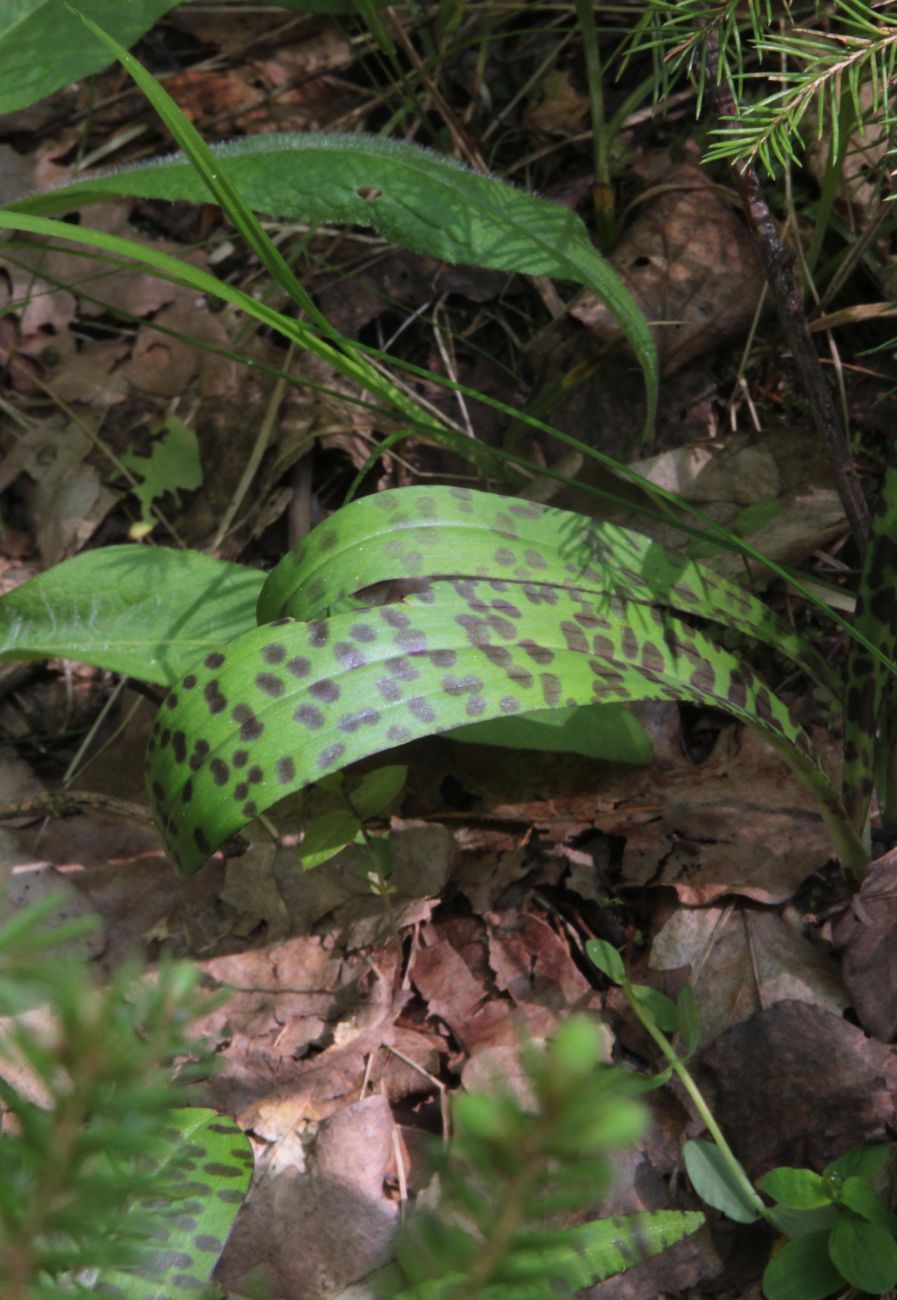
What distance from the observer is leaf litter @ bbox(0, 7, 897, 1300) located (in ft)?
6.04

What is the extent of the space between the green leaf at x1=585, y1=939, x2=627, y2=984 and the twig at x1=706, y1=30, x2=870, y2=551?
85cm

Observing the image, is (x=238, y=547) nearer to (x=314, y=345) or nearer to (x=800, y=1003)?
(x=314, y=345)

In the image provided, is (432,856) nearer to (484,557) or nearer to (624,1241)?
(484,557)

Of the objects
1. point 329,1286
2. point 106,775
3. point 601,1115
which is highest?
point 601,1115

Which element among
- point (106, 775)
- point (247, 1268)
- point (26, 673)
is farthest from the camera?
point (26, 673)

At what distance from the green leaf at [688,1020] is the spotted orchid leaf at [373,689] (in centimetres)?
39

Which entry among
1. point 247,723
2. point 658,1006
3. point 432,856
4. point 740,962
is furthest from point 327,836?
point 740,962

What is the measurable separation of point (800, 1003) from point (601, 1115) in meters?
1.55

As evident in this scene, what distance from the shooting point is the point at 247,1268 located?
72.7 inches

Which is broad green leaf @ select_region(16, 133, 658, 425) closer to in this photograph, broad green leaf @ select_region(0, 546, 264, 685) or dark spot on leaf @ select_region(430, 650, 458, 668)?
broad green leaf @ select_region(0, 546, 264, 685)

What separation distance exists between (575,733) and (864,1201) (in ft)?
2.90

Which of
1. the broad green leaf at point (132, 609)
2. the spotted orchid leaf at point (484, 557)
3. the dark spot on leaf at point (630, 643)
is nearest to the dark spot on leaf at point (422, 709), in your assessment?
the spotted orchid leaf at point (484, 557)

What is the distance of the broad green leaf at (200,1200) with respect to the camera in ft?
4.79

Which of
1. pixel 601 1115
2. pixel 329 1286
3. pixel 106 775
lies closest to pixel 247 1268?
pixel 329 1286
